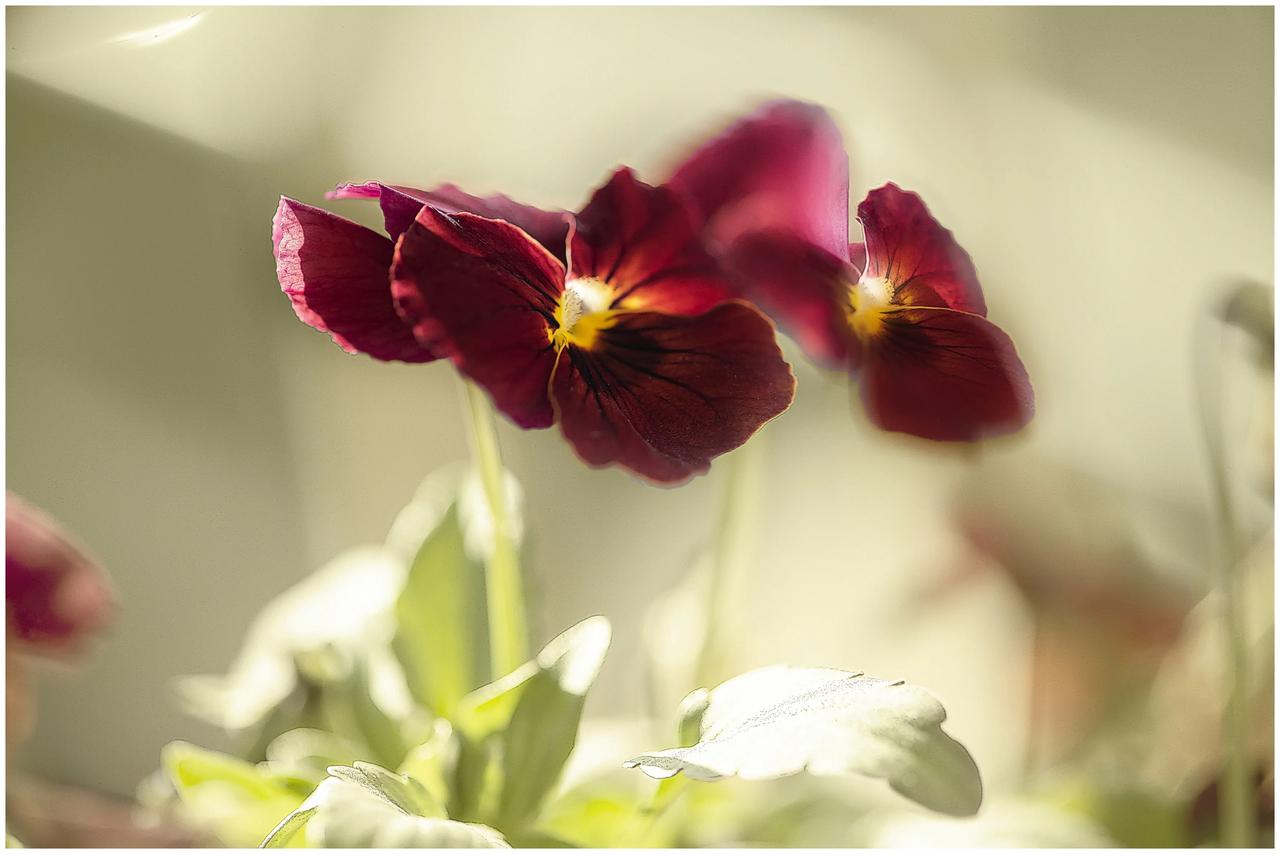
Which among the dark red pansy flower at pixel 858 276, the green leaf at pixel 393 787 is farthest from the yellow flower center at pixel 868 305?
the green leaf at pixel 393 787

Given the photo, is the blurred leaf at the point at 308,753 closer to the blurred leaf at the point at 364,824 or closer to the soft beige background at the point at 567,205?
the blurred leaf at the point at 364,824

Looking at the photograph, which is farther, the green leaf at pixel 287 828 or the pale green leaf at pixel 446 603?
the pale green leaf at pixel 446 603

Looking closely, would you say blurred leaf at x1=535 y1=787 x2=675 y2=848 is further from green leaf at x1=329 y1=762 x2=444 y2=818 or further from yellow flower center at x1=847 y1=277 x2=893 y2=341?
yellow flower center at x1=847 y1=277 x2=893 y2=341

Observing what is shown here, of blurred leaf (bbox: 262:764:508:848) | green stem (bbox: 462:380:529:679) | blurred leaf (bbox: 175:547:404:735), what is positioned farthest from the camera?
blurred leaf (bbox: 175:547:404:735)

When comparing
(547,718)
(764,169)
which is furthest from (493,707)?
(764,169)

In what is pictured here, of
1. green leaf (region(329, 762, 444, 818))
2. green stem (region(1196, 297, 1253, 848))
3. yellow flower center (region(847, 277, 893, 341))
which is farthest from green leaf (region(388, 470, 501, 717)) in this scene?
green stem (region(1196, 297, 1253, 848))
